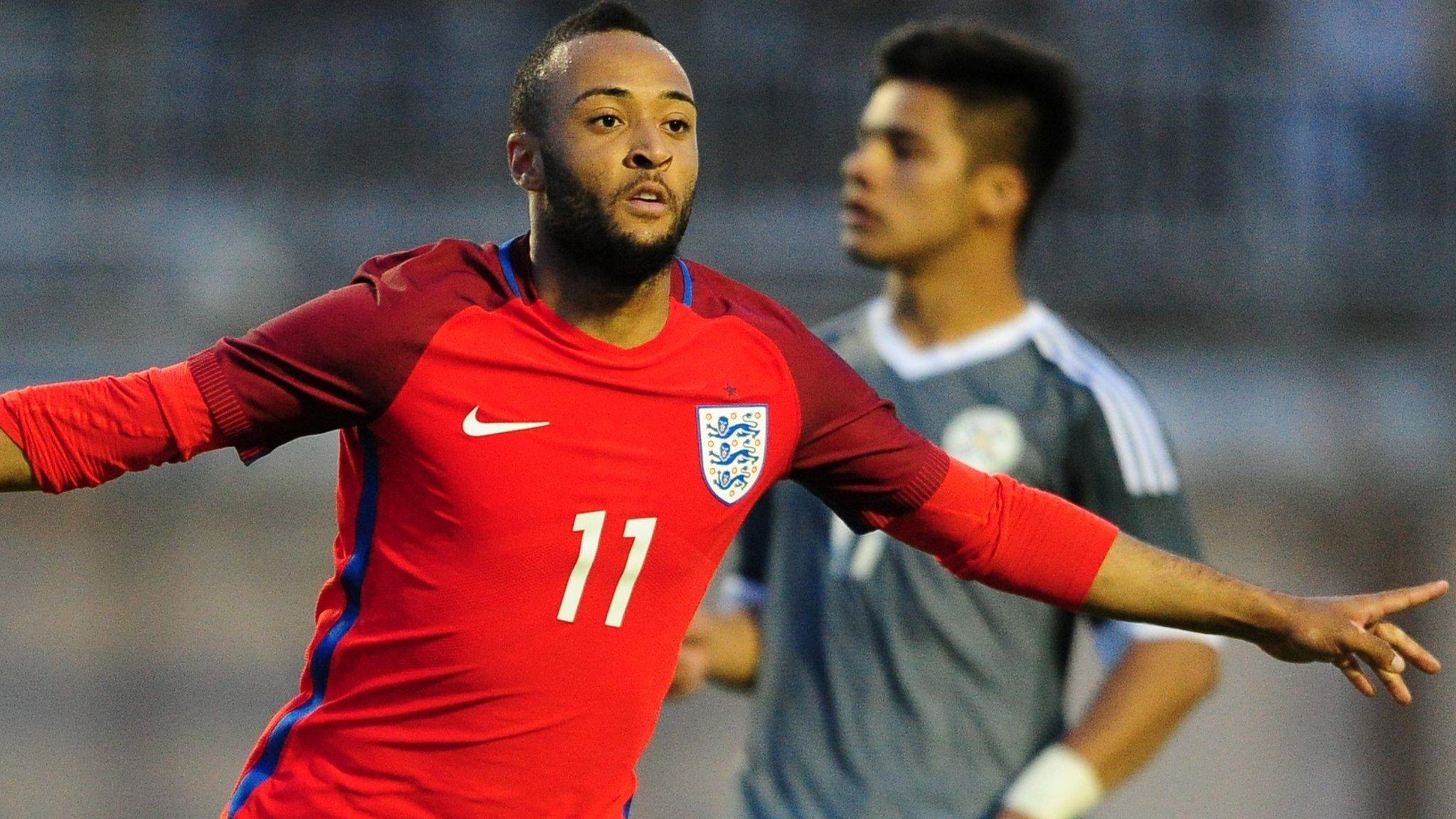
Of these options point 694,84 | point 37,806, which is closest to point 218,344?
point 37,806

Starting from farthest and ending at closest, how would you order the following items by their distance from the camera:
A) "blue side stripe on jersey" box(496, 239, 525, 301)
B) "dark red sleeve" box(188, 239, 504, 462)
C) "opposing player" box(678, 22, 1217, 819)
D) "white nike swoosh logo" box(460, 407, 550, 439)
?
"opposing player" box(678, 22, 1217, 819) < "blue side stripe on jersey" box(496, 239, 525, 301) < "white nike swoosh logo" box(460, 407, 550, 439) < "dark red sleeve" box(188, 239, 504, 462)

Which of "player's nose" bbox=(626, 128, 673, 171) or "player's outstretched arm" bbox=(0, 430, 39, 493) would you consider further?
"player's nose" bbox=(626, 128, 673, 171)

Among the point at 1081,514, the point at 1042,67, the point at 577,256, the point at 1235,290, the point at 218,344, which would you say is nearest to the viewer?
the point at 218,344

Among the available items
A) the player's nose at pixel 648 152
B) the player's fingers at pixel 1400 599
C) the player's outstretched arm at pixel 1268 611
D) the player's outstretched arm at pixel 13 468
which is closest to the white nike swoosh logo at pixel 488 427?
the player's nose at pixel 648 152

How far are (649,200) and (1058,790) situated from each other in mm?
1745

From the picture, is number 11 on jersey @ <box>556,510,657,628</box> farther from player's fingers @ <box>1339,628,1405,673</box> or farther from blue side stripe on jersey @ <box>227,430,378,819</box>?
player's fingers @ <box>1339,628,1405,673</box>

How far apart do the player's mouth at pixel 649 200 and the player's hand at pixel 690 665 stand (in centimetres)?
128

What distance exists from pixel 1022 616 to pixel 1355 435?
5.86 metres

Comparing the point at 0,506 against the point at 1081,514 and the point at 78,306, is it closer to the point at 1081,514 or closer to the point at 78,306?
the point at 78,306

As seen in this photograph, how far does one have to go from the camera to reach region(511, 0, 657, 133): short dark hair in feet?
8.80

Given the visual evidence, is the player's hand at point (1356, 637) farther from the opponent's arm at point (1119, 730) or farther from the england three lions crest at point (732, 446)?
the opponent's arm at point (1119, 730)

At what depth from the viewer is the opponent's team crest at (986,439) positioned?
164 inches

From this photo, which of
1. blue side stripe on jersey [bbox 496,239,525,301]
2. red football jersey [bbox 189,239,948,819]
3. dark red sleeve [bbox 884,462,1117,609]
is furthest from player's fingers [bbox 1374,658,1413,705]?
blue side stripe on jersey [bbox 496,239,525,301]

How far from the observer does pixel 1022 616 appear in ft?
13.5
